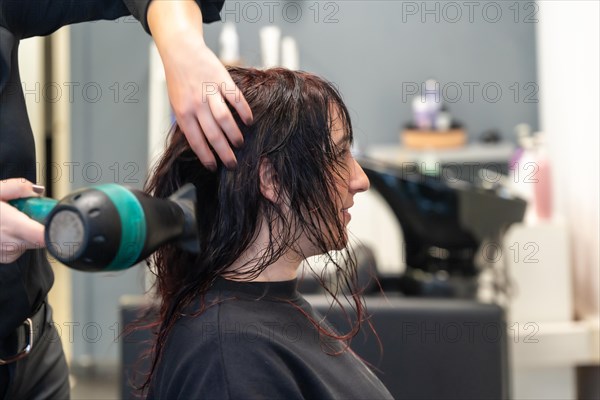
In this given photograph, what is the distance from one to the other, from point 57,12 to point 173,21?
0.88 feet

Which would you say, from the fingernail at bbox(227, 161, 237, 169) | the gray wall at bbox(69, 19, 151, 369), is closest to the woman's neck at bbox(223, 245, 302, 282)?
the fingernail at bbox(227, 161, 237, 169)

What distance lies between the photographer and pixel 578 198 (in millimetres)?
2586

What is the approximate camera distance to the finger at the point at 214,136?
3.35 feet

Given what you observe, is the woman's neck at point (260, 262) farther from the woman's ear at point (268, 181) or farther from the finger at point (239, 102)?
the finger at point (239, 102)

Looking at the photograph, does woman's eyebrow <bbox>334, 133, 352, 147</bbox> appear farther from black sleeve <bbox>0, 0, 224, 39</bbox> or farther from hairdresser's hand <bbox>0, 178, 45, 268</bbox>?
hairdresser's hand <bbox>0, 178, 45, 268</bbox>

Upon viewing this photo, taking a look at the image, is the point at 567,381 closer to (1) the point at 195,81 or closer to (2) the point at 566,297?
(2) the point at 566,297

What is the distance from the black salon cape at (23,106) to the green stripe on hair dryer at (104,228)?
398 mm

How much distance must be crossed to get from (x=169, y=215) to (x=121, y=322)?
138cm

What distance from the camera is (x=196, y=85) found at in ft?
3.35

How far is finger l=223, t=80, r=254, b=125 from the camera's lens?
105 centimetres

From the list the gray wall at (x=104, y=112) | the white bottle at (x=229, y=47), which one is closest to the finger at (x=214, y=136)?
the white bottle at (x=229, y=47)

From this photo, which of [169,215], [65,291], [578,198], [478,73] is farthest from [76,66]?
[169,215]

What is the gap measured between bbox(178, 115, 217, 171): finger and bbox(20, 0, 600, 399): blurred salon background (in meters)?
1.03

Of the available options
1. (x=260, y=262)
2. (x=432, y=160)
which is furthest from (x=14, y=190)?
(x=432, y=160)
